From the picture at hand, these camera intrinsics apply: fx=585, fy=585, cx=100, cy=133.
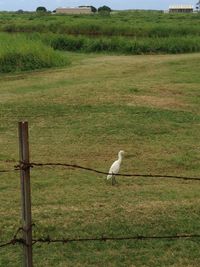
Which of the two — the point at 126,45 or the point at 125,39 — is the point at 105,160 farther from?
the point at 125,39

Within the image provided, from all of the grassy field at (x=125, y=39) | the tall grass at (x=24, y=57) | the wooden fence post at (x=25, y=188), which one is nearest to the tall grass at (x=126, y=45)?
the grassy field at (x=125, y=39)

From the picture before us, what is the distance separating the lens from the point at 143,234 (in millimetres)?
5422

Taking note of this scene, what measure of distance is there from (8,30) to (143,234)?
109 ft

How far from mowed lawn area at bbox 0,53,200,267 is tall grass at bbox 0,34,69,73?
1.08m

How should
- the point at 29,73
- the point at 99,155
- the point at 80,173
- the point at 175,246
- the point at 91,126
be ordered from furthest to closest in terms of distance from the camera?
the point at 29,73 < the point at 91,126 < the point at 99,155 < the point at 80,173 < the point at 175,246

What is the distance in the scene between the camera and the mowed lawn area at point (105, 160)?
5.15 m

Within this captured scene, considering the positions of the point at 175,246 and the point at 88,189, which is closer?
the point at 175,246

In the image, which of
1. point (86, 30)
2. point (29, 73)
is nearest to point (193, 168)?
point (29, 73)

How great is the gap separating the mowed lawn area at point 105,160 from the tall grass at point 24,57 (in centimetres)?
108

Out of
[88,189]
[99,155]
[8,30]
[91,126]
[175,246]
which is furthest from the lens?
[8,30]

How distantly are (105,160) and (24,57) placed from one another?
1075 cm

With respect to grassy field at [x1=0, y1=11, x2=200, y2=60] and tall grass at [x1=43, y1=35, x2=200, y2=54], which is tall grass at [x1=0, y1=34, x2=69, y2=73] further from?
tall grass at [x1=43, y1=35, x2=200, y2=54]

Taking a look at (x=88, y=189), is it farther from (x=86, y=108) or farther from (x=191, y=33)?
(x=191, y=33)

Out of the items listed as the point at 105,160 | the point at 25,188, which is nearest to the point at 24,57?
the point at 105,160
